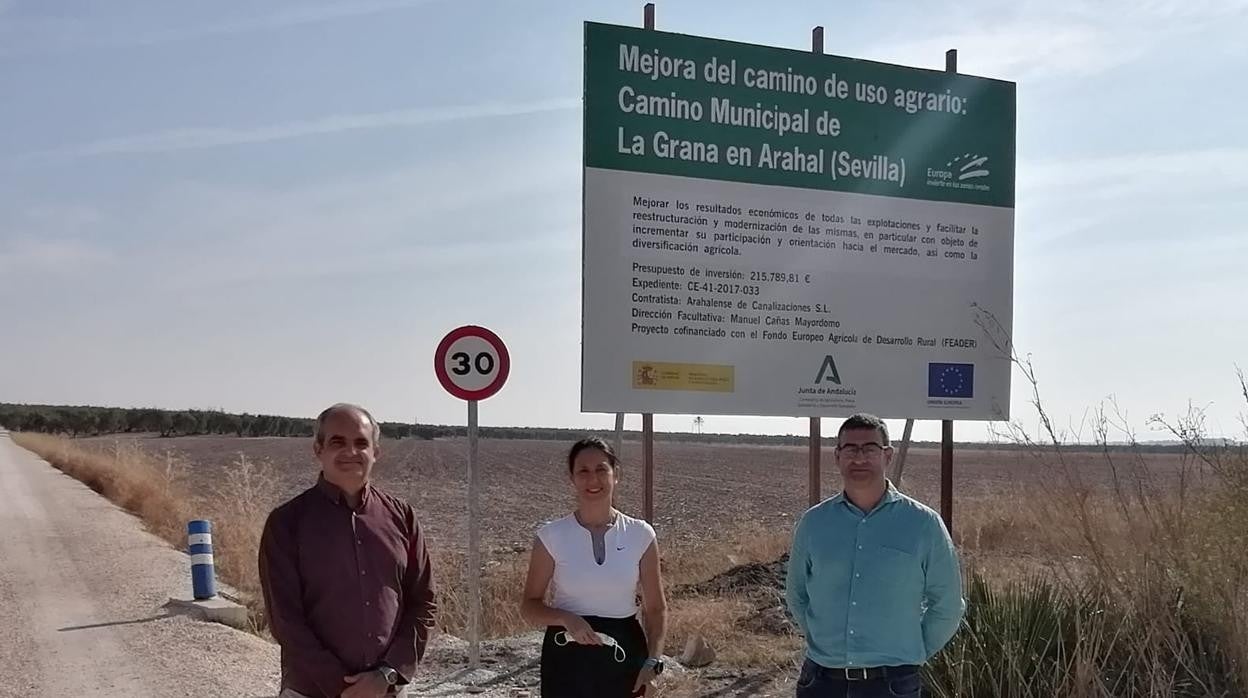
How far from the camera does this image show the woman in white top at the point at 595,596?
3.68 metres

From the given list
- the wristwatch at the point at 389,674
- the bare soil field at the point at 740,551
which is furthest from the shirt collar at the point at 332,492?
the bare soil field at the point at 740,551

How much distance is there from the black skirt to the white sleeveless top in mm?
54

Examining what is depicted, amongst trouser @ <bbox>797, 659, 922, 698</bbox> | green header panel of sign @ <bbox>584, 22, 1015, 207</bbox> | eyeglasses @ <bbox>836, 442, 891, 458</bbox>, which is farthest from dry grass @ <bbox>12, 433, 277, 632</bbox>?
eyeglasses @ <bbox>836, 442, 891, 458</bbox>

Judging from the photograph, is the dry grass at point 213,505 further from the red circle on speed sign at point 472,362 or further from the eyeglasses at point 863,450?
the eyeglasses at point 863,450

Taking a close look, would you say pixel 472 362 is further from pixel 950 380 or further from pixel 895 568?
pixel 895 568

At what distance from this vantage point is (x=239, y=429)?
4301 inches

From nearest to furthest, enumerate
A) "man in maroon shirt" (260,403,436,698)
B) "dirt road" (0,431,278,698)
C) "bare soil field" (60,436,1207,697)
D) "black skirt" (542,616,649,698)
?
"man in maroon shirt" (260,403,436,698), "black skirt" (542,616,649,698), "bare soil field" (60,436,1207,697), "dirt road" (0,431,278,698)

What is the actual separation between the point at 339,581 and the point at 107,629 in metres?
6.62

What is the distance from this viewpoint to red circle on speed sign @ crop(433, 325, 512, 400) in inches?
286

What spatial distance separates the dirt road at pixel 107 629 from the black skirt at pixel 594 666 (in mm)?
3967

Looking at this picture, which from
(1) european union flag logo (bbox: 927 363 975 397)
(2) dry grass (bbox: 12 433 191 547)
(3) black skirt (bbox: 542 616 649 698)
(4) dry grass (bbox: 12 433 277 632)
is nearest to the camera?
(3) black skirt (bbox: 542 616 649 698)

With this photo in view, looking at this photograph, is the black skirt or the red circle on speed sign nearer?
the black skirt

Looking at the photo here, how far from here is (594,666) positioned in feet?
12.1

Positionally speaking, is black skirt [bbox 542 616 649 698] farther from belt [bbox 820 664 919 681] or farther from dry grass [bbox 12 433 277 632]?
dry grass [bbox 12 433 277 632]
